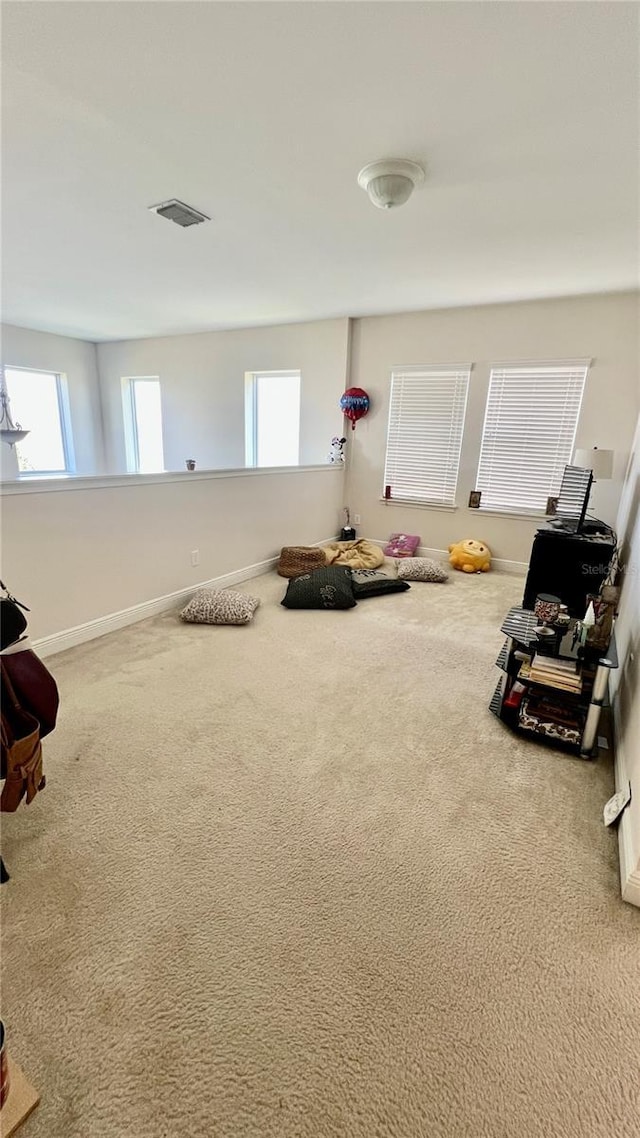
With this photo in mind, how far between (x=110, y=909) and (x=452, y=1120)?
0.94 metres

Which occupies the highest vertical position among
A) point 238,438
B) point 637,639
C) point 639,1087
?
point 238,438

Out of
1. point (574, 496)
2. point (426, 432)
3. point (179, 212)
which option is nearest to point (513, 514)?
point (574, 496)

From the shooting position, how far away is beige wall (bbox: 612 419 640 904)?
142 centimetres

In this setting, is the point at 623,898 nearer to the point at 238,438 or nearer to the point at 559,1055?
the point at 559,1055

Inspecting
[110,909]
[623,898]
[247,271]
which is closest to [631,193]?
[247,271]

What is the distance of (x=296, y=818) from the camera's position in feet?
5.17

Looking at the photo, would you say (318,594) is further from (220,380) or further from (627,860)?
(220,380)

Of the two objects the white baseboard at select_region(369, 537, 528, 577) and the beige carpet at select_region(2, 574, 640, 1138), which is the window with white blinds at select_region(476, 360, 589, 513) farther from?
the beige carpet at select_region(2, 574, 640, 1138)

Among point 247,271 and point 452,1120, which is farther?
point 247,271

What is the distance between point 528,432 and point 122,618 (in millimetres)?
3966

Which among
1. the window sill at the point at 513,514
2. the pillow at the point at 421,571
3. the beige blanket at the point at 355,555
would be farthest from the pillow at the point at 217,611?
the window sill at the point at 513,514

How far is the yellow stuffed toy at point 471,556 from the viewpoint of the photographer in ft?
15.0

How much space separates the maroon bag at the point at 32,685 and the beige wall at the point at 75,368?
638cm

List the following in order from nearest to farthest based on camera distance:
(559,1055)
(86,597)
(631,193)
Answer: (559,1055) < (631,193) < (86,597)
